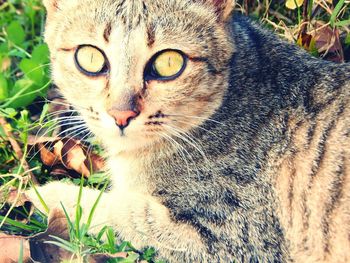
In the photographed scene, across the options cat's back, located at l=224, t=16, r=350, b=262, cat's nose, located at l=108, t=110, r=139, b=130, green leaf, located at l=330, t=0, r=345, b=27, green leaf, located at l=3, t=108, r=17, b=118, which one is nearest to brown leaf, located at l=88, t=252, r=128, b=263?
cat's nose, located at l=108, t=110, r=139, b=130

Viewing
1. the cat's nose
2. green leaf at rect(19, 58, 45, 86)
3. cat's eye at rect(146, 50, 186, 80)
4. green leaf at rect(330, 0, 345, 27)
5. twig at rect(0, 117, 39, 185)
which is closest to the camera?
the cat's nose

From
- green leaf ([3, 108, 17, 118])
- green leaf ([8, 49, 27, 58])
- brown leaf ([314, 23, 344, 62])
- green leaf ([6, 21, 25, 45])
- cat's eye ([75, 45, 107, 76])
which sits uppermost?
cat's eye ([75, 45, 107, 76])

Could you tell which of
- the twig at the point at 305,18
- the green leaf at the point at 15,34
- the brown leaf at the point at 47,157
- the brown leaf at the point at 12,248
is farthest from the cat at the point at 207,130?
the green leaf at the point at 15,34

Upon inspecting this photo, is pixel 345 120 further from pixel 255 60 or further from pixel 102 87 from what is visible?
pixel 102 87

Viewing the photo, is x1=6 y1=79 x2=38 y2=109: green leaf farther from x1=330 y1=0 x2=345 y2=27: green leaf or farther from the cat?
x1=330 y1=0 x2=345 y2=27: green leaf

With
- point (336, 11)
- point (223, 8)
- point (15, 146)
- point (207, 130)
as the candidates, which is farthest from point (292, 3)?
point (15, 146)

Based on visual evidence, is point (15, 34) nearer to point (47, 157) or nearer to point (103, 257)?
point (47, 157)

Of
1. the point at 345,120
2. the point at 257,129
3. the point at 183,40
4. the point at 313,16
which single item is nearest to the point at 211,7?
the point at 183,40

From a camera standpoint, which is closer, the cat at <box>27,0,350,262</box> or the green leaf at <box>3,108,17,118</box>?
the cat at <box>27,0,350,262</box>
